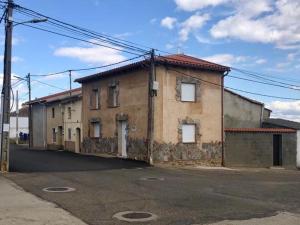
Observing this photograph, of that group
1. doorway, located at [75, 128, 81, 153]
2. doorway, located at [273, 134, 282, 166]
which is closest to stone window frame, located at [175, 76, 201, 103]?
doorway, located at [273, 134, 282, 166]

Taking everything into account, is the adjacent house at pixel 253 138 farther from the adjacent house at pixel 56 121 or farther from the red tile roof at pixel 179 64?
the adjacent house at pixel 56 121

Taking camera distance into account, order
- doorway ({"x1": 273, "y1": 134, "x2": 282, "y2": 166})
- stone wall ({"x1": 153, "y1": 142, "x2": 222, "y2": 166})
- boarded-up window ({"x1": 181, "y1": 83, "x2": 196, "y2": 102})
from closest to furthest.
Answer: stone wall ({"x1": 153, "y1": 142, "x2": 222, "y2": 166}) → boarded-up window ({"x1": 181, "y1": 83, "x2": 196, "y2": 102}) → doorway ({"x1": 273, "y1": 134, "x2": 282, "y2": 166})

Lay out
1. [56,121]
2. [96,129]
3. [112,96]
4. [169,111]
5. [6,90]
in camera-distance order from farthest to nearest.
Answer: [56,121]
[96,129]
[112,96]
[169,111]
[6,90]

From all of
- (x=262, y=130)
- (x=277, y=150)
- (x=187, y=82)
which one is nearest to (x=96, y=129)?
(x=187, y=82)

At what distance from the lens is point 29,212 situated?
1099 centimetres

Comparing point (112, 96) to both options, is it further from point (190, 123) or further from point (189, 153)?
point (189, 153)

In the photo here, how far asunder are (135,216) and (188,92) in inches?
728

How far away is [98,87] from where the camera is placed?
1335 inches

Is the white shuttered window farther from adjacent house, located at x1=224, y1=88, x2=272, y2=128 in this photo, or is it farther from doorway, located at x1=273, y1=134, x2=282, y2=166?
doorway, located at x1=273, y1=134, x2=282, y2=166

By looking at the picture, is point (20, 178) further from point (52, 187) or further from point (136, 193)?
point (136, 193)

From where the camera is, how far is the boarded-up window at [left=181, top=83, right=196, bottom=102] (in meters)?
28.5

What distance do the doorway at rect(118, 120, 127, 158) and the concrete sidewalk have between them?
53.1 feet

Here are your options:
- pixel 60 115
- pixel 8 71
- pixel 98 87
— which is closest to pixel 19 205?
pixel 8 71

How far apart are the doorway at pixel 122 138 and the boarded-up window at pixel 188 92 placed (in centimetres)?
426
